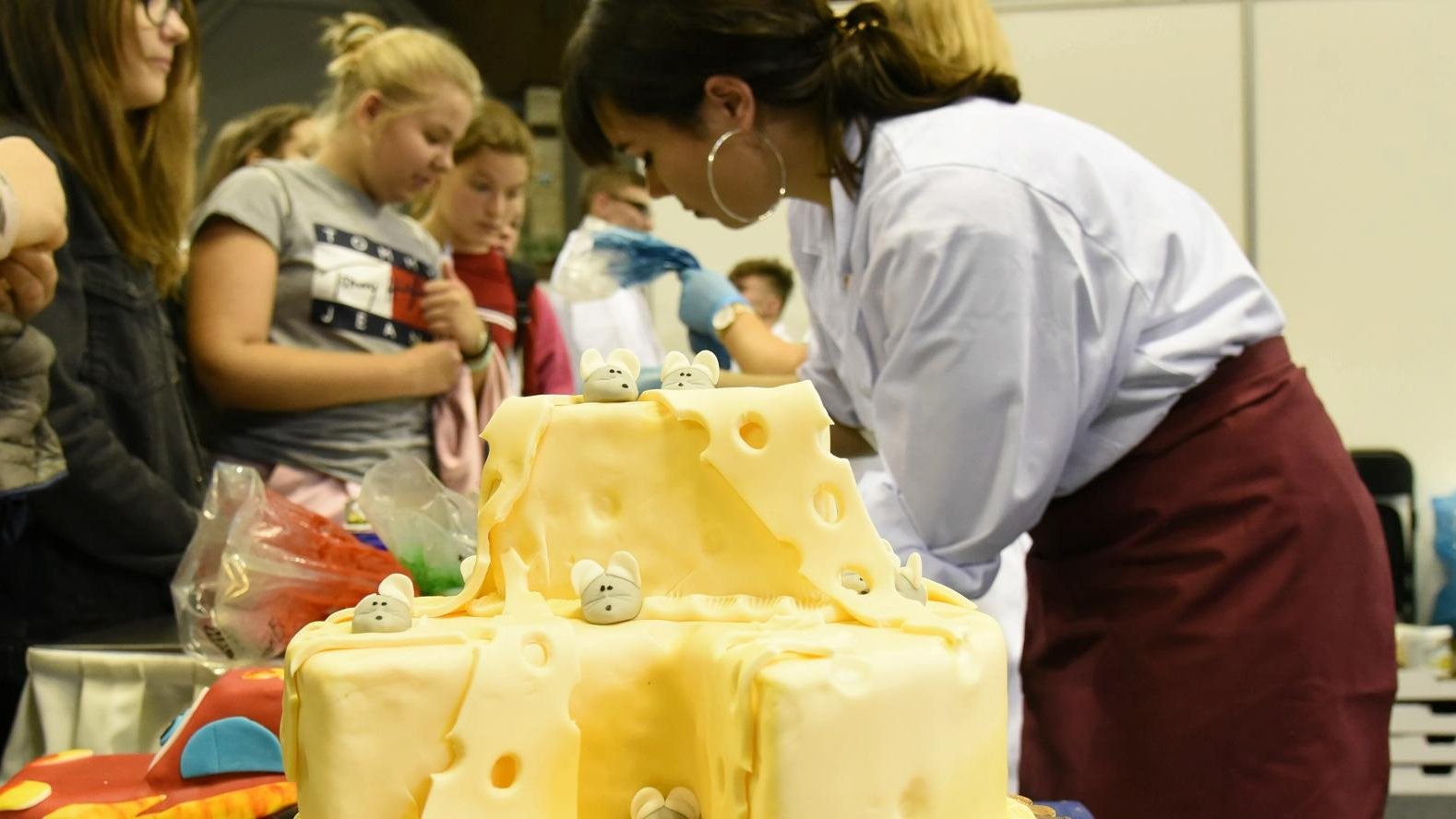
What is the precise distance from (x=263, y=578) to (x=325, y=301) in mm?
644

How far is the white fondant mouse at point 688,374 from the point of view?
3.08 ft

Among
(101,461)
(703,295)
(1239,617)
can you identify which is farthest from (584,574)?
(703,295)

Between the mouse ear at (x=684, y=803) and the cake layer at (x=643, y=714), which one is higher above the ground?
the cake layer at (x=643, y=714)

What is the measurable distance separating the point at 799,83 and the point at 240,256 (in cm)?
85

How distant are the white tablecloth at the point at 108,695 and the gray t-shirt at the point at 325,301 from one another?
0.49 meters

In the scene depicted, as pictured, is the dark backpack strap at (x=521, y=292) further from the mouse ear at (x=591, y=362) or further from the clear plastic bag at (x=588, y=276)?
the mouse ear at (x=591, y=362)

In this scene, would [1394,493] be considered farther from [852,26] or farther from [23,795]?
[23,795]

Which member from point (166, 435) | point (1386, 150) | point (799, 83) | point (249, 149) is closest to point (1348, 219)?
point (1386, 150)

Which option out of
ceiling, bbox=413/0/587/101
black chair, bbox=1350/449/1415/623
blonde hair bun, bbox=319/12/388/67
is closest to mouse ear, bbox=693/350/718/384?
blonde hair bun, bbox=319/12/388/67

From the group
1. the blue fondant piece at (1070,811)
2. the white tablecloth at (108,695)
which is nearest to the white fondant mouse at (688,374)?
the blue fondant piece at (1070,811)

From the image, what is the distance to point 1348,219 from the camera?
10.7 ft

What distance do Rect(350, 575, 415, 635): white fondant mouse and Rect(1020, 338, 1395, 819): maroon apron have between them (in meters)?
0.79

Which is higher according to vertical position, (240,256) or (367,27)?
(367,27)

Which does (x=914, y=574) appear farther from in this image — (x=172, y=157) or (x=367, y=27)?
(x=367, y=27)
